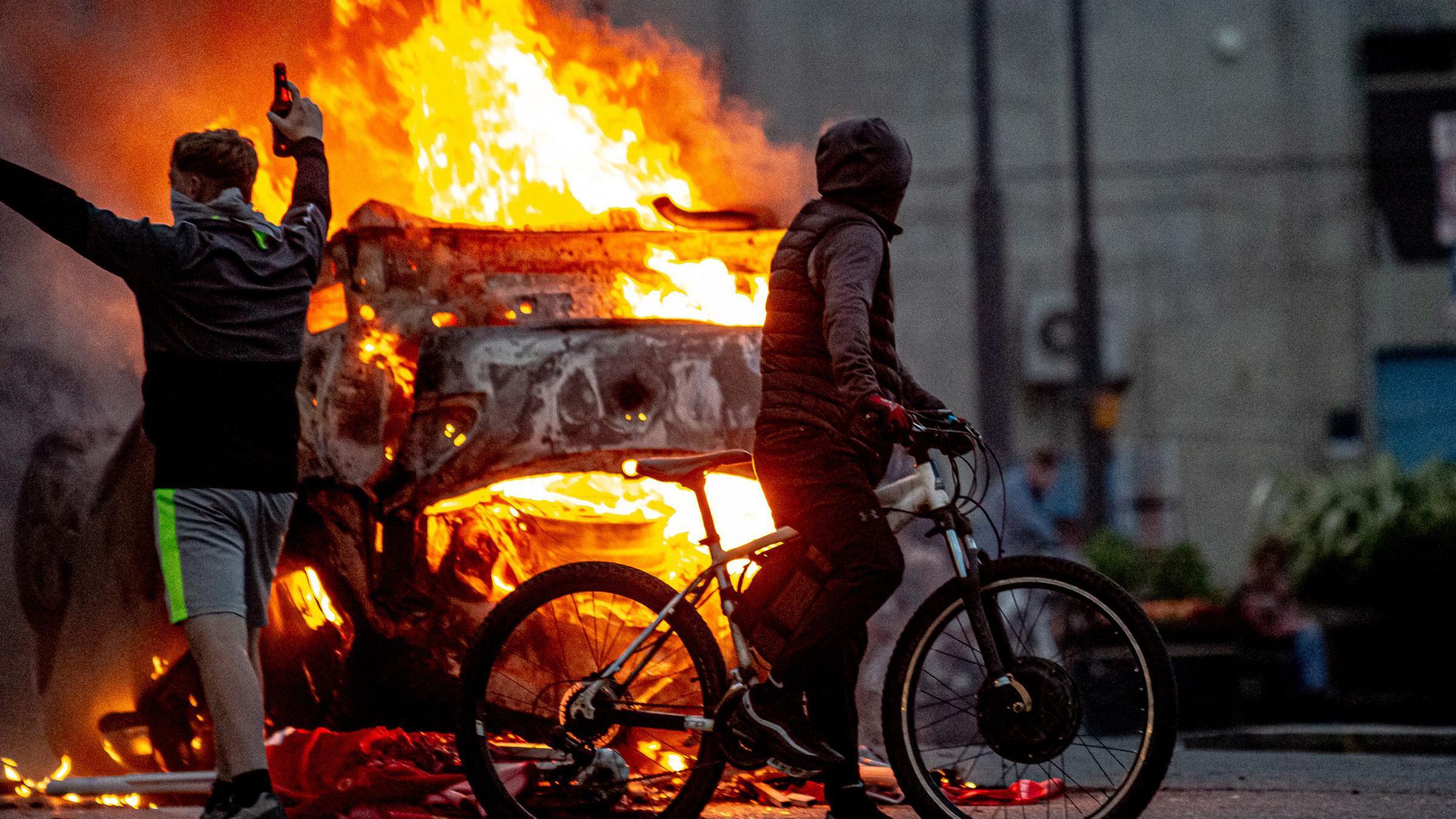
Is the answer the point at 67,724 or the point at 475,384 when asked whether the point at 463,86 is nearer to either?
the point at 475,384

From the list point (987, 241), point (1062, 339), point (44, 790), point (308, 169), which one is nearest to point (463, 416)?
point (308, 169)

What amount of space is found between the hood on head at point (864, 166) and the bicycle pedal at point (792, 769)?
1295 mm

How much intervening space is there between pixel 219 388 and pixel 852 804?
1.75 metres

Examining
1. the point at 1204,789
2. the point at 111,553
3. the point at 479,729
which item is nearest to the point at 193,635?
the point at 479,729

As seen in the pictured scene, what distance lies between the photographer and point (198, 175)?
4.32 m

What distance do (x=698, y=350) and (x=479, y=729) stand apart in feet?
4.10

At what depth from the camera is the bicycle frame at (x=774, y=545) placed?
A: 4.28 metres

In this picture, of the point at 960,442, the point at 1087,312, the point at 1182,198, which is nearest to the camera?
the point at 960,442

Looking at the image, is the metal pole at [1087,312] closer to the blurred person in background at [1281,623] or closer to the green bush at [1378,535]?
the green bush at [1378,535]

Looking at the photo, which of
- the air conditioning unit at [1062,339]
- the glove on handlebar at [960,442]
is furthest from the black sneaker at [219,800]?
the air conditioning unit at [1062,339]

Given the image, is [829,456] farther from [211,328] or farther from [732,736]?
[211,328]

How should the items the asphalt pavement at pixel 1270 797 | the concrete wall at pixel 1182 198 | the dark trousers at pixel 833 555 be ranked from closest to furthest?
the dark trousers at pixel 833 555 → the asphalt pavement at pixel 1270 797 → the concrete wall at pixel 1182 198

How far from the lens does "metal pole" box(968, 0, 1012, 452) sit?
668 inches

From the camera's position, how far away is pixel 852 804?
14.4ft
